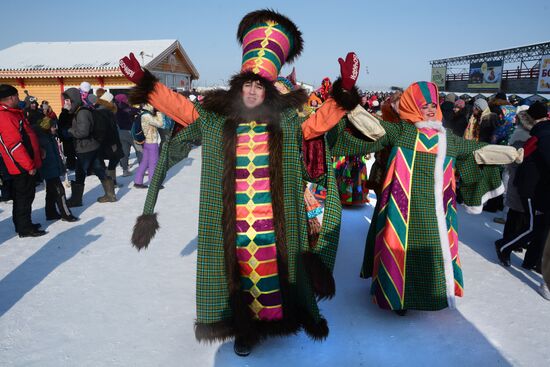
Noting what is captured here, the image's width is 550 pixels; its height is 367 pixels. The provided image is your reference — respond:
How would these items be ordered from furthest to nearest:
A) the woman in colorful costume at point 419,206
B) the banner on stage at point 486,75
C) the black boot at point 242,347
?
the banner on stage at point 486,75 → the woman in colorful costume at point 419,206 → the black boot at point 242,347

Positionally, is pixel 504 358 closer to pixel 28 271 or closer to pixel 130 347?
pixel 130 347

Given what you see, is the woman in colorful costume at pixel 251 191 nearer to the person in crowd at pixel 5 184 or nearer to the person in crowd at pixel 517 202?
the person in crowd at pixel 517 202

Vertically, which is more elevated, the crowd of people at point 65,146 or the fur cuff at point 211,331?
the crowd of people at point 65,146

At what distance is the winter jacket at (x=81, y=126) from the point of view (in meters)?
5.54

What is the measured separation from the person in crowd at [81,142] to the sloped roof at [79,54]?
10.8 metres

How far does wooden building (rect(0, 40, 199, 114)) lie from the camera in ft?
51.8

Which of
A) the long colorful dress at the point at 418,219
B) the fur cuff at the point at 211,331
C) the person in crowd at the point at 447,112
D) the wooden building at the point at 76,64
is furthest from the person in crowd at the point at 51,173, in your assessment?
the wooden building at the point at 76,64

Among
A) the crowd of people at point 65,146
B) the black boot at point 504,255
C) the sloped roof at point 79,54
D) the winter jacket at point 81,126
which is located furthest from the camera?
the sloped roof at point 79,54

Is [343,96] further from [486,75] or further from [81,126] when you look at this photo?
[486,75]

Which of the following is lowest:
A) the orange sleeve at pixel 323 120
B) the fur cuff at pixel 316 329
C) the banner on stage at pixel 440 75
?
the fur cuff at pixel 316 329

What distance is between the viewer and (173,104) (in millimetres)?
2318

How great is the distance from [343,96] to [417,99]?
3.09ft

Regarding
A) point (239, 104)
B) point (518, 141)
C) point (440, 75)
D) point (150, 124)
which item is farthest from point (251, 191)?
point (440, 75)

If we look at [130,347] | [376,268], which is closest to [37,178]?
[130,347]
